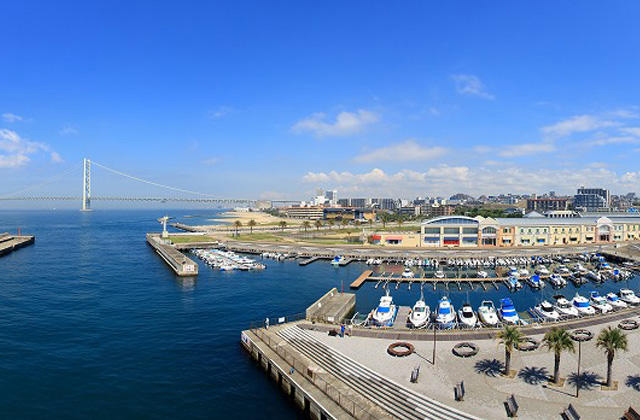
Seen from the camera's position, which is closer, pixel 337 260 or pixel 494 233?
pixel 337 260

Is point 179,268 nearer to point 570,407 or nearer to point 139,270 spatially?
point 139,270

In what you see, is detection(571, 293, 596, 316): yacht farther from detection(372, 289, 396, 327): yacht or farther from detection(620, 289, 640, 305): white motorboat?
detection(372, 289, 396, 327): yacht

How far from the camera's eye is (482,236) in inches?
3748

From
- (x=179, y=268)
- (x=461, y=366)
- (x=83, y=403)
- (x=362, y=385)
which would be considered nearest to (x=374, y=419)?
(x=362, y=385)

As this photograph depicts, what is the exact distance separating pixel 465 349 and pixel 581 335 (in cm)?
1028

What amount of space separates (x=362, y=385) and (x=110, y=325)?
1175 inches

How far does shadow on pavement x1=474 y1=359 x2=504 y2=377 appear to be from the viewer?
25359 millimetres

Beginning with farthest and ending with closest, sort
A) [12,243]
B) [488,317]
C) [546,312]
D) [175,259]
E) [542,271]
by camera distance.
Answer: [12,243] → [175,259] → [542,271] → [546,312] → [488,317]

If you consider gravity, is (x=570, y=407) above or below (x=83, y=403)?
above

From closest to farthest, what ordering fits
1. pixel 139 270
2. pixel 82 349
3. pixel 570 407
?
1. pixel 570 407
2. pixel 82 349
3. pixel 139 270

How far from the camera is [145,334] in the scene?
127 ft

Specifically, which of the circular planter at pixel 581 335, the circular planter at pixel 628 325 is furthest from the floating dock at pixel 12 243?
the circular planter at pixel 628 325

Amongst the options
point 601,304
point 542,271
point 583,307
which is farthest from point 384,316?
point 542,271

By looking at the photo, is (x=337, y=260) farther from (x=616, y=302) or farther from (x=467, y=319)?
(x=616, y=302)
